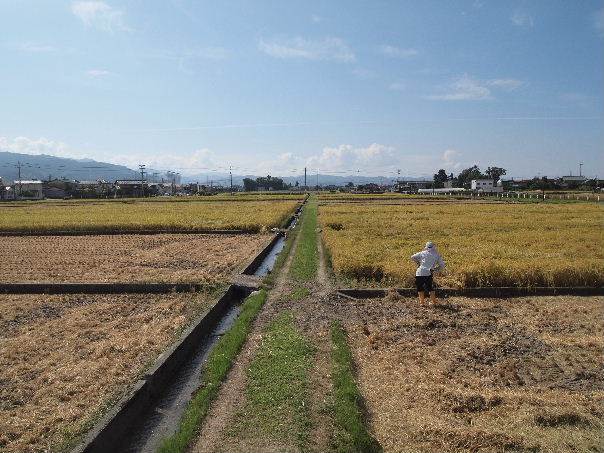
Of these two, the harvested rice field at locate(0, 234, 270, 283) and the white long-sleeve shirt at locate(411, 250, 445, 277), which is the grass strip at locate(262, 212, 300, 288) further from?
the white long-sleeve shirt at locate(411, 250, 445, 277)

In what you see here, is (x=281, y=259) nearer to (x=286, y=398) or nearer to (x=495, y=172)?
(x=286, y=398)

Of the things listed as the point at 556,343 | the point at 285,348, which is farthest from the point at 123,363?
the point at 556,343

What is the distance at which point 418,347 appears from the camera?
8.16 meters

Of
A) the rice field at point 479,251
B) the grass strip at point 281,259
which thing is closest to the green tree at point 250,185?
the rice field at point 479,251

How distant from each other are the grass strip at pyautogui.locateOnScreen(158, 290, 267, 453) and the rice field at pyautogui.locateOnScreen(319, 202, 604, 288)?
4604 millimetres

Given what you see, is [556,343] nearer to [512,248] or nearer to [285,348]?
[285,348]

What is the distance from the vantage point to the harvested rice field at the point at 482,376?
17.5 feet

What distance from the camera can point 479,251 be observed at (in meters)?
17.5

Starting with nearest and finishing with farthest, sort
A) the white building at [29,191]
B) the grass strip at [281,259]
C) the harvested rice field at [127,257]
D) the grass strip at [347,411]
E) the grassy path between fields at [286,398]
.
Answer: the grass strip at [347,411] < the grassy path between fields at [286,398] < the grass strip at [281,259] < the harvested rice field at [127,257] < the white building at [29,191]

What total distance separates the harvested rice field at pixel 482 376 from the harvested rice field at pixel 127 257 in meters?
6.87

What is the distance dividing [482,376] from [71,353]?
6.69 meters

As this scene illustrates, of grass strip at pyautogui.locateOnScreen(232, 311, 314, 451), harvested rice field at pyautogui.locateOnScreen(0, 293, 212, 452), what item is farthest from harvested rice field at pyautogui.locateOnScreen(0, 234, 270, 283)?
grass strip at pyautogui.locateOnScreen(232, 311, 314, 451)

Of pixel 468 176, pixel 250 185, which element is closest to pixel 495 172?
pixel 468 176

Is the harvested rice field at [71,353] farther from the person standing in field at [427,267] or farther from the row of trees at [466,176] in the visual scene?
the row of trees at [466,176]
